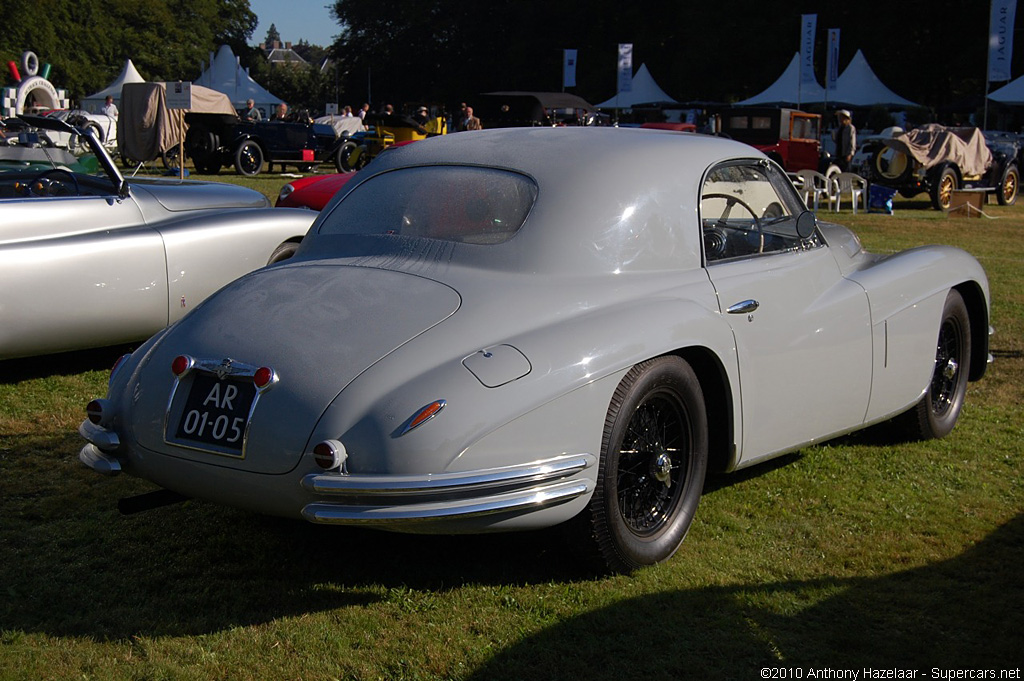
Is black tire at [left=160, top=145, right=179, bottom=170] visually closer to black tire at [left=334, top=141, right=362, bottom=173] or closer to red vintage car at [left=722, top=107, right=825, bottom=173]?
black tire at [left=334, top=141, right=362, bottom=173]

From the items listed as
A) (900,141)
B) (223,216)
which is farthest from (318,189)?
(900,141)

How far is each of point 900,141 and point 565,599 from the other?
59.3 ft

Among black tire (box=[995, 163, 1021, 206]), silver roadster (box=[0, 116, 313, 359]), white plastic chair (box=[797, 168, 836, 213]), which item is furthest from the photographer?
black tire (box=[995, 163, 1021, 206])

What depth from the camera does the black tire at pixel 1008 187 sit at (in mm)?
20781

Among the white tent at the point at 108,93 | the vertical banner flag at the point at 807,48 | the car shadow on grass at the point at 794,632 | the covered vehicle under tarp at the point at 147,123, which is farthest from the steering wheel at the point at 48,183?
the white tent at the point at 108,93

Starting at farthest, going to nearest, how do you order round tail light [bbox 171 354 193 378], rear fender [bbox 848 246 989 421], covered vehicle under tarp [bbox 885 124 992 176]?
covered vehicle under tarp [bbox 885 124 992 176], rear fender [bbox 848 246 989 421], round tail light [bbox 171 354 193 378]

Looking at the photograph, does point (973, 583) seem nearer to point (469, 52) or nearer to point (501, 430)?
point (501, 430)

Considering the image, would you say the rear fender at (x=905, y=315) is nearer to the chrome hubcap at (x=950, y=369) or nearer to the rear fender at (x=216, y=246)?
the chrome hubcap at (x=950, y=369)

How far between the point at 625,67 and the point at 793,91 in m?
8.41

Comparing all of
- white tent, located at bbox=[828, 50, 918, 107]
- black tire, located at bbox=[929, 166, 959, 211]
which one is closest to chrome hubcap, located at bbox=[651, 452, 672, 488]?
black tire, located at bbox=[929, 166, 959, 211]

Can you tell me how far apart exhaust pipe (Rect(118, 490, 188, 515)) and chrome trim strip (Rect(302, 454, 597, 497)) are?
76cm

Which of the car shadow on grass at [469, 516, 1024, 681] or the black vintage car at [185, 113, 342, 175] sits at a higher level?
the black vintage car at [185, 113, 342, 175]

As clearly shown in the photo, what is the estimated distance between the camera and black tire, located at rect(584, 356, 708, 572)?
333 cm

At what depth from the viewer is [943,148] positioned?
760 inches
